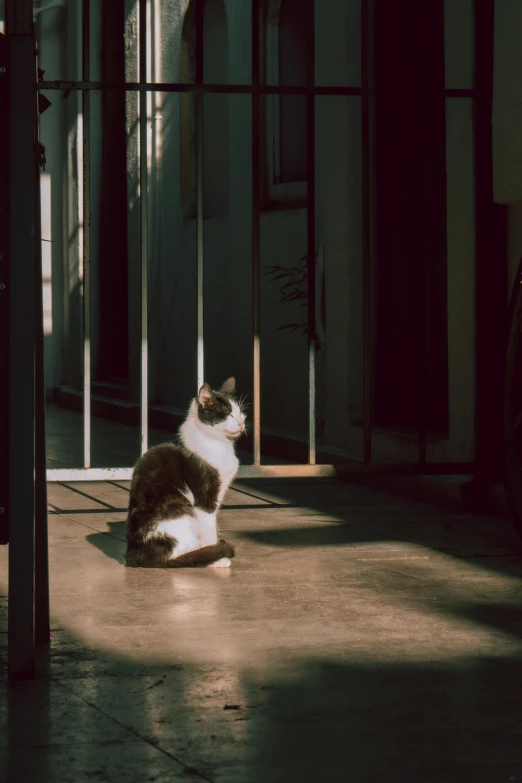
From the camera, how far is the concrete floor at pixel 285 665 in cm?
303

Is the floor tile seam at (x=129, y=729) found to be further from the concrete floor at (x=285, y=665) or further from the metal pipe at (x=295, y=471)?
the metal pipe at (x=295, y=471)

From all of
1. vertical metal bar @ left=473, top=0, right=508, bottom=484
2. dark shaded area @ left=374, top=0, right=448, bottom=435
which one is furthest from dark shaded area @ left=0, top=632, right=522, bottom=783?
dark shaded area @ left=374, top=0, right=448, bottom=435

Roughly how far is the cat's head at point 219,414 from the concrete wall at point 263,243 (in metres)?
1.63

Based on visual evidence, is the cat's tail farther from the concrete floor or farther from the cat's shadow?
the cat's shadow

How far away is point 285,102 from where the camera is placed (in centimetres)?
1002

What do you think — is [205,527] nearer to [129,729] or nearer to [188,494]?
[188,494]

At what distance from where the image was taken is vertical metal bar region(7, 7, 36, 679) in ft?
12.1

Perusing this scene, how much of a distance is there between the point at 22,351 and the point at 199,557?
1.83 meters

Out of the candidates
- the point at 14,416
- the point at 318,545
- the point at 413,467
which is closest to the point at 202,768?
the point at 14,416

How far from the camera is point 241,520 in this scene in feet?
21.7

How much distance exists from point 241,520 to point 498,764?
368 cm

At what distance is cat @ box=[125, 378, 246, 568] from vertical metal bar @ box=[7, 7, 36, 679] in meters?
1.62

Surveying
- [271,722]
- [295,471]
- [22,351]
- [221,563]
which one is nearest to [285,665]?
[271,722]

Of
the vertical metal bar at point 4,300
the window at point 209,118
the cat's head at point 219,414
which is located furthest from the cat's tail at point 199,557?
the window at point 209,118
